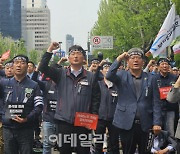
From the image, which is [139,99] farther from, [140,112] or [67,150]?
[67,150]

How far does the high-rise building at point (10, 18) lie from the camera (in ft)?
456

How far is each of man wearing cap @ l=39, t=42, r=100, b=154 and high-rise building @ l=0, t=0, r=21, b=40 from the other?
13511 cm

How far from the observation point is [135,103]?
5789mm

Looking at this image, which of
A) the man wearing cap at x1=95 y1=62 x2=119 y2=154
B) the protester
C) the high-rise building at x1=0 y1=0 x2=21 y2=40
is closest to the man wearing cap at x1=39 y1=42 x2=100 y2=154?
the protester

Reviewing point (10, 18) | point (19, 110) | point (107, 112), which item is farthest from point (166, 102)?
point (10, 18)

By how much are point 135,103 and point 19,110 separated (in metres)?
1.65

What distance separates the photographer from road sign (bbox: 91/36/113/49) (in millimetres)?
18672

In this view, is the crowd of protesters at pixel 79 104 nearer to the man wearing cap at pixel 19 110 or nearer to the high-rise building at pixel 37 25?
the man wearing cap at pixel 19 110

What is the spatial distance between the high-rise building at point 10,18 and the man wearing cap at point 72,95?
443ft

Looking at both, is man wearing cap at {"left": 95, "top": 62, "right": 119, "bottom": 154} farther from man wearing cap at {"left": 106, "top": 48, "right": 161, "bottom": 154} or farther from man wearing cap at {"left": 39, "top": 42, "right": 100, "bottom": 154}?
man wearing cap at {"left": 39, "top": 42, "right": 100, "bottom": 154}

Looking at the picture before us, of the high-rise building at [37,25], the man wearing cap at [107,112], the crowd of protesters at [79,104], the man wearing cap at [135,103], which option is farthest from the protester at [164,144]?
the high-rise building at [37,25]

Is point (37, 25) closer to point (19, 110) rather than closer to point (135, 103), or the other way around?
point (19, 110)

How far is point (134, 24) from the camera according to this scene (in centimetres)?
2705

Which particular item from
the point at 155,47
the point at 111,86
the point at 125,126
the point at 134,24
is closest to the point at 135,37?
the point at 134,24
